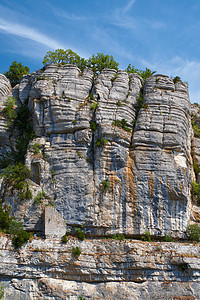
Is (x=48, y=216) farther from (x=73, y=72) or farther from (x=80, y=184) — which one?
(x=73, y=72)

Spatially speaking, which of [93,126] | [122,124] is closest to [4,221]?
[93,126]

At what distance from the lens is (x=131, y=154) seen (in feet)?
104

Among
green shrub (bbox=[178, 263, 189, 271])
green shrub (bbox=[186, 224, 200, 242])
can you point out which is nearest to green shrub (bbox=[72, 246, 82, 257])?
green shrub (bbox=[178, 263, 189, 271])

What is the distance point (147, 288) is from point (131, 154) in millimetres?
11595

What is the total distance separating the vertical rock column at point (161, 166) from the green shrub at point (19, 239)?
30.6 feet

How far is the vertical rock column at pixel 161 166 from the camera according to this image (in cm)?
3014

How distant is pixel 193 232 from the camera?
3031 centimetres

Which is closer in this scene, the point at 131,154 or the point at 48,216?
the point at 48,216

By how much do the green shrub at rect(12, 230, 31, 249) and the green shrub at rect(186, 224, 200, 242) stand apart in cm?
1403

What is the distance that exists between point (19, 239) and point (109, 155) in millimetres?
10655

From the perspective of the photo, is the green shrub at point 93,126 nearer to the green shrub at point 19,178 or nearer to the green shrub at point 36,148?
the green shrub at point 36,148

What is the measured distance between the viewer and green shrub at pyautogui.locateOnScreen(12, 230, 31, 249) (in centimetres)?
2611

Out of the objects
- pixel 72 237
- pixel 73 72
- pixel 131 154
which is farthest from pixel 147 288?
pixel 73 72

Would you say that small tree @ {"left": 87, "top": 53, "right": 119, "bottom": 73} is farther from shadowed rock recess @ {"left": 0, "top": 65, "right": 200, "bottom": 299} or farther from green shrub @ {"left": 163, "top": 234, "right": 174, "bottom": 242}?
green shrub @ {"left": 163, "top": 234, "right": 174, "bottom": 242}
